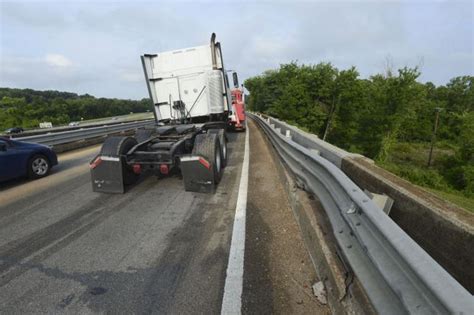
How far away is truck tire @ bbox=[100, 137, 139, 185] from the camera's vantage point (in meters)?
5.20

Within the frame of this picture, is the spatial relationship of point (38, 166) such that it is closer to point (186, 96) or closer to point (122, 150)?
point (122, 150)

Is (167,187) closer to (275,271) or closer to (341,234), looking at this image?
(275,271)

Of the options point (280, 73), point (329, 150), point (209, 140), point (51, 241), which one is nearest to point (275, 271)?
point (329, 150)

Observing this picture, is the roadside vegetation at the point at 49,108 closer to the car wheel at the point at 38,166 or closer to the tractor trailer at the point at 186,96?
the tractor trailer at the point at 186,96

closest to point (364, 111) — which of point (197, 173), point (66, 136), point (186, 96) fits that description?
point (186, 96)

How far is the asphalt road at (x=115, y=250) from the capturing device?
2416mm

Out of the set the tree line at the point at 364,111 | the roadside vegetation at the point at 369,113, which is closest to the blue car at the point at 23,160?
the tree line at the point at 364,111

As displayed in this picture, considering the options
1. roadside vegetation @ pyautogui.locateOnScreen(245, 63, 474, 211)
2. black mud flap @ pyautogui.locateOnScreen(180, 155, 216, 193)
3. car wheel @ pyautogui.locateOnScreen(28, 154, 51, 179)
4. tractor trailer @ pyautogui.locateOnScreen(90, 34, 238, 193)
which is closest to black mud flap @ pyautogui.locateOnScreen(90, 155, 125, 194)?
tractor trailer @ pyautogui.locateOnScreen(90, 34, 238, 193)

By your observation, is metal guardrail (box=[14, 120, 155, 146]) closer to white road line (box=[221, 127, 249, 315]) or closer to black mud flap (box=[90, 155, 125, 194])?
black mud flap (box=[90, 155, 125, 194])

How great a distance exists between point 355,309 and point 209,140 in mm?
4201

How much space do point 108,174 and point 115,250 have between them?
239 centimetres

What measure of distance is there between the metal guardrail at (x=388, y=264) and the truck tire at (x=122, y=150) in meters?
4.19

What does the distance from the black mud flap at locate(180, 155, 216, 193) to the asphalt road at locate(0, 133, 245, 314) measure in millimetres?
192

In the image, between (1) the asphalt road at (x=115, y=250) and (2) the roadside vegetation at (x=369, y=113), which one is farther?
(2) the roadside vegetation at (x=369, y=113)
